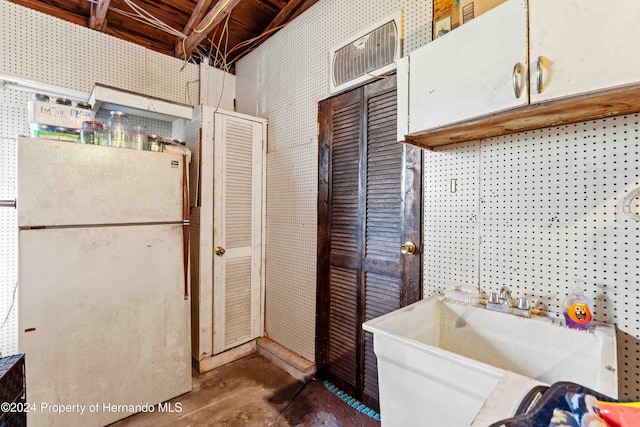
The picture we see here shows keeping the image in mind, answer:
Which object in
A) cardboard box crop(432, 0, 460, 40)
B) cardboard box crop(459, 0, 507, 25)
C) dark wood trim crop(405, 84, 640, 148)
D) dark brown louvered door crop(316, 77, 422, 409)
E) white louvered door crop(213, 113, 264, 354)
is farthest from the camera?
white louvered door crop(213, 113, 264, 354)

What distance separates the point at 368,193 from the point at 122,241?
1.58m

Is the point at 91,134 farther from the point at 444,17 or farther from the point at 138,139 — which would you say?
the point at 444,17

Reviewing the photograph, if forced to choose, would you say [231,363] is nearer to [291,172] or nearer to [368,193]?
[291,172]

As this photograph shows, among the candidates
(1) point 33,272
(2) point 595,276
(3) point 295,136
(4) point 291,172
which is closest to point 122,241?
(1) point 33,272

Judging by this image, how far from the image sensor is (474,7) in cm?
122

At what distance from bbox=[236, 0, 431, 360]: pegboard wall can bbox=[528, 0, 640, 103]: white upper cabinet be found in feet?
3.88

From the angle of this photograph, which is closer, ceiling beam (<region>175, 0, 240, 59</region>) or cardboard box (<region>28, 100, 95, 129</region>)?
cardboard box (<region>28, 100, 95, 129</region>)

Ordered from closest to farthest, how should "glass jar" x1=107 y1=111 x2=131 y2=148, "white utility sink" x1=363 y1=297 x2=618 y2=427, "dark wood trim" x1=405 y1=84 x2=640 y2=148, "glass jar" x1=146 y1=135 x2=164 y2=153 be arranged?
"white utility sink" x1=363 y1=297 x2=618 y2=427
"dark wood trim" x1=405 y1=84 x2=640 y2=148
"glass jar" x1=107 y1=111 x2=131 y2=148
"glass jar" x1=146 y1=135 x2=164 y2=153

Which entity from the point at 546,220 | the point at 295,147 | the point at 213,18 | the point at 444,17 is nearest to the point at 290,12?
the point at 213,18

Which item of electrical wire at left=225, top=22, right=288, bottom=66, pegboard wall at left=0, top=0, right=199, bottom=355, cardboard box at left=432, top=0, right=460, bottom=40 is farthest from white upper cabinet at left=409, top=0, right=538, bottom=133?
pegboard wall at left=0, top=0, right=199, bottom=355

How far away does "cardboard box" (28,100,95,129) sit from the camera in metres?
1.77

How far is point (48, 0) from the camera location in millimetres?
2148

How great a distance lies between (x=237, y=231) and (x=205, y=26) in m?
1.64

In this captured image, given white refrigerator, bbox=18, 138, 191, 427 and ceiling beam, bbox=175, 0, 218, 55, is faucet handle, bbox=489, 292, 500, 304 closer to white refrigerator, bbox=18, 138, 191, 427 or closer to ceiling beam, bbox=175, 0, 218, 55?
white refrigerator, bbox=18, 138, 191, 427
